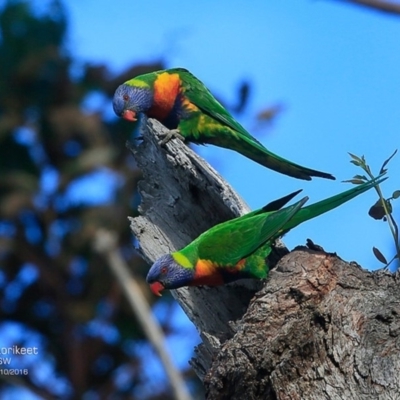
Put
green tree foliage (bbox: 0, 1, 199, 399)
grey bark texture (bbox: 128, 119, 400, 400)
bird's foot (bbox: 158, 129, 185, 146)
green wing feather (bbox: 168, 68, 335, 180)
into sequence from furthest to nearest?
green tree foliage (bbox: 0, 1, 199, 399) < green wing feather (bbox: 168, 68, 335, 180) < bird's foot (bbox: 158, 129, 185, 146) < grey bark texture (bbox: 128, 119, 400, 400)

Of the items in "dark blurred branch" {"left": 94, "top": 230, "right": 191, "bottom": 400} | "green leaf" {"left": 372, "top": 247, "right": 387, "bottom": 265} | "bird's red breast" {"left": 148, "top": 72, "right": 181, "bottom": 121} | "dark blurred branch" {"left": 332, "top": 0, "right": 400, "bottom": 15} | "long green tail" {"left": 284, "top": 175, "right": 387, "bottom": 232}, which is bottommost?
"dark blurred branch" {"left": 94, "top": 230, "right": 191, "bottom": 400}

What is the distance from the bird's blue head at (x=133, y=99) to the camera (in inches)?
170

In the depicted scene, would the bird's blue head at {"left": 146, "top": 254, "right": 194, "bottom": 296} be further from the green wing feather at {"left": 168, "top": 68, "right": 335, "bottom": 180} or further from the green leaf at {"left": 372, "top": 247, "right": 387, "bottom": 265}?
the green leaf at {"left": 372, "top": 247, "right": 387, "bottom": 265}

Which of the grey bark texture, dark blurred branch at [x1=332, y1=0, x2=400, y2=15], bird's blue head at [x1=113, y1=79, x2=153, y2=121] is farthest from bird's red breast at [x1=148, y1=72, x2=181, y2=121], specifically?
dark blurred branch at [x1=332, y1=0, x2=400, y2=15]

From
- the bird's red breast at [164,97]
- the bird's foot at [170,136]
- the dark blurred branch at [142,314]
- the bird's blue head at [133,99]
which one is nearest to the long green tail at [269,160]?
the bird's foot at [170,136]

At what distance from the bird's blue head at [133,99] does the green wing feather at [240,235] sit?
1.05m

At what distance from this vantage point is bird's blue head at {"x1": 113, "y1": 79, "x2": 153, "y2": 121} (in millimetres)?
4309

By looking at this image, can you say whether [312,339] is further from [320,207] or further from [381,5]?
[381,5]

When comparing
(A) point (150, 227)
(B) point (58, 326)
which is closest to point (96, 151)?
(B) point (58, 326)

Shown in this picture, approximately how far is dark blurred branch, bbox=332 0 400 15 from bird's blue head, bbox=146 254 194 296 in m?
2.27

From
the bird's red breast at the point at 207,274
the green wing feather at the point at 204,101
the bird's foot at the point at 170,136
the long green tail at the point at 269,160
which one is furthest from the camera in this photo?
the green wing feather at the point at 204,101

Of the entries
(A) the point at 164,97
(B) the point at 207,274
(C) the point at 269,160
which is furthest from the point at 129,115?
(B) the point at 207,274

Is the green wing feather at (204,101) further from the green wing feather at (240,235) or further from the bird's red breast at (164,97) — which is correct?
the green wing feather at (240,235)

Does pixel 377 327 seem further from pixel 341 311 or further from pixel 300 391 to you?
pixel 300 391
